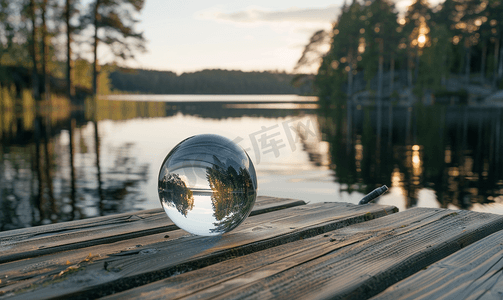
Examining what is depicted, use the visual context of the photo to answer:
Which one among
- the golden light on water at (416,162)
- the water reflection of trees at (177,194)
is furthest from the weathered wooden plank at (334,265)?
the golden light on water at (416,162)

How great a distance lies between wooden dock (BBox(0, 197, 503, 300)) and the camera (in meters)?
2.03

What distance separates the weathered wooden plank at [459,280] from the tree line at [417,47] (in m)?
70.9

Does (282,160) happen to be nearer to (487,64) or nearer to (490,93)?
(490,93)

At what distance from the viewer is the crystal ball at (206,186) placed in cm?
273

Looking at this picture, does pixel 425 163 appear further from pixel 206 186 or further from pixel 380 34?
pixel 380 34

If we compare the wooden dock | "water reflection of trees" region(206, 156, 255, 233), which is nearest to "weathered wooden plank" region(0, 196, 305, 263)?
the wooden dock

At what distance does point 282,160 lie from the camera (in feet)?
43.2

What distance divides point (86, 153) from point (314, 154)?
7.27 meters

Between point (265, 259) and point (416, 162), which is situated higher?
point (265, 259)

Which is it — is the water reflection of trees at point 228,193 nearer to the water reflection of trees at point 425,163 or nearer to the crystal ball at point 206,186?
the crystal ball at point 206,186

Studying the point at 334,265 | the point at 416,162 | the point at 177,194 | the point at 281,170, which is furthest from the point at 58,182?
the point at 416,162

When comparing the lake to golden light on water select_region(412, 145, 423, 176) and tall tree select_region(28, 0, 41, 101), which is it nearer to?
golden light on water select_region(412, 145, 423, 176)

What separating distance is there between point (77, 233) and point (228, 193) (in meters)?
1.07

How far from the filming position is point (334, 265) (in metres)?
2.32
